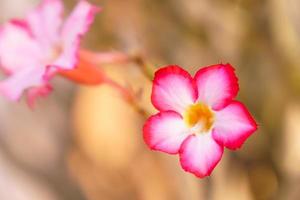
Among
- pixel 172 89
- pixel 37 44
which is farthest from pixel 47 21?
pixel 172 89

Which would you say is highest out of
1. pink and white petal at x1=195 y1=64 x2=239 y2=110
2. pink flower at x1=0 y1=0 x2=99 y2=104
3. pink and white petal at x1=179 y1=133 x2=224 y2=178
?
pink flower at x1=0 y1=0 x2=99 y2=104

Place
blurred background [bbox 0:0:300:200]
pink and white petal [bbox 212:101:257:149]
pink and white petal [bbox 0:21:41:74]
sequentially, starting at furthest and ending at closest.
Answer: blurred background [bbox 0:0:300:200]
pink and white petal [bbox 0:21:41:74]
pink and white petal [bbox 212:101:257:149]

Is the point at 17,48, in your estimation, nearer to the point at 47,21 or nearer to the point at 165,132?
the point at 47,21

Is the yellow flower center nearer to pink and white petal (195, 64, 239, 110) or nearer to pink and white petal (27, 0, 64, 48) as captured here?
pink and white petal (195, 64, 239, 110)

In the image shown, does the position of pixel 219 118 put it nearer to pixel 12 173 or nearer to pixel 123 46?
pixel 123 46

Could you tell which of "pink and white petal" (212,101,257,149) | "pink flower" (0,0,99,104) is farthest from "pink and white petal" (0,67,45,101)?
"pink and white petal" (212,101,257,149)

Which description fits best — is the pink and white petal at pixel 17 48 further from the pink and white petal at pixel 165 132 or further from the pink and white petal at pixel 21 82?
the pink and white petal at pixel 165 132
